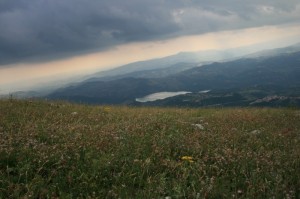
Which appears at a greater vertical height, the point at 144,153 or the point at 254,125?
the point at 144,153

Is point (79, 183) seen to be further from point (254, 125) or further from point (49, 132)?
point (254, 125)

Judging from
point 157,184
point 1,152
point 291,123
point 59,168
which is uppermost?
point 1,152

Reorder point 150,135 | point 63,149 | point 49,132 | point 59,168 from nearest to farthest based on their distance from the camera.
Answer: point 59,168, point 63,149, point 49,132, point 150,135

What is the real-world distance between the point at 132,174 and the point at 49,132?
3.74 meters

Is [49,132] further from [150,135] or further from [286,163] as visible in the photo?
[286,163]

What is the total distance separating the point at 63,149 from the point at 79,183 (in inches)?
65.1

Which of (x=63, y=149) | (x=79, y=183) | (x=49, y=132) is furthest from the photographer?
(x=49, y=132)

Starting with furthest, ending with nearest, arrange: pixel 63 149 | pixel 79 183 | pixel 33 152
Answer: pixel 63 149 < pixel 33 152 < pixel 79 183

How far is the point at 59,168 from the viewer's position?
21.1 ft

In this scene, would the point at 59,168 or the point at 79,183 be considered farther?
the point at 59,168

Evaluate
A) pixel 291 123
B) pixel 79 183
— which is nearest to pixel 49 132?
pixel 79 183

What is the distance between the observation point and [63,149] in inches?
290

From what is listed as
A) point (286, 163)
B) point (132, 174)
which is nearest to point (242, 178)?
point (286, 163)

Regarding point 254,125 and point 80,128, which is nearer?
point 80,128
